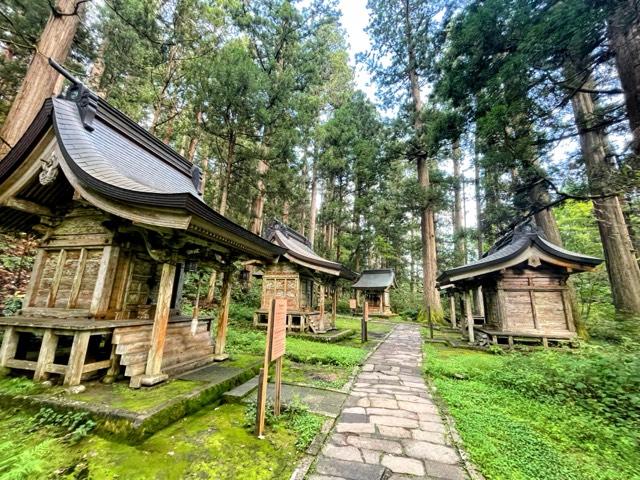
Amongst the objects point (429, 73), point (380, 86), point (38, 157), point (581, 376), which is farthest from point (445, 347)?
point (380, 86)

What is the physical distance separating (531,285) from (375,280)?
15.3 metres

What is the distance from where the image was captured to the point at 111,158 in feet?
15.7

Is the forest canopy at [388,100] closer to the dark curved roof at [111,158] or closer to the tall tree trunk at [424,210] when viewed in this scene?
the tall tree trunk at [424,210]

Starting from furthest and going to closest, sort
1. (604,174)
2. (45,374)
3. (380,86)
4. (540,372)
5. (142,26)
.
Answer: (380,86) < (142,26) < (604,174) < (540,372) < (45,374)

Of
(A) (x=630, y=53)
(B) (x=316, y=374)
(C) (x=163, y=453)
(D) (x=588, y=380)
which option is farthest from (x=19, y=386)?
(A) (x=630, y=53)

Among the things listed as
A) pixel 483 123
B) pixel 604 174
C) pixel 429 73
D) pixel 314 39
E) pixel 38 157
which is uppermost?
pixel 314 39

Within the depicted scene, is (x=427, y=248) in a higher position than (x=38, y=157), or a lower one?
higher

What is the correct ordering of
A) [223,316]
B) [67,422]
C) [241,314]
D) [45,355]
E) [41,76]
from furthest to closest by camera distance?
[241,314], [41,76], [223,316], [45,355], [67,422]

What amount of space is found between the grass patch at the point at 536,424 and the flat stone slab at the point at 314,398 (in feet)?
5.42

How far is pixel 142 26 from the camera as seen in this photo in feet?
34.7

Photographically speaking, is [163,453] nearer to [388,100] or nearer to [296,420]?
[296,420]

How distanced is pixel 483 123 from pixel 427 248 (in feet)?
39.9

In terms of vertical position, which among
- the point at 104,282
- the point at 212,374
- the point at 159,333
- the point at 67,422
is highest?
the point at 104,282

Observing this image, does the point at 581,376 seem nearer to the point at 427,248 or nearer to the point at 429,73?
the point at 427,248
